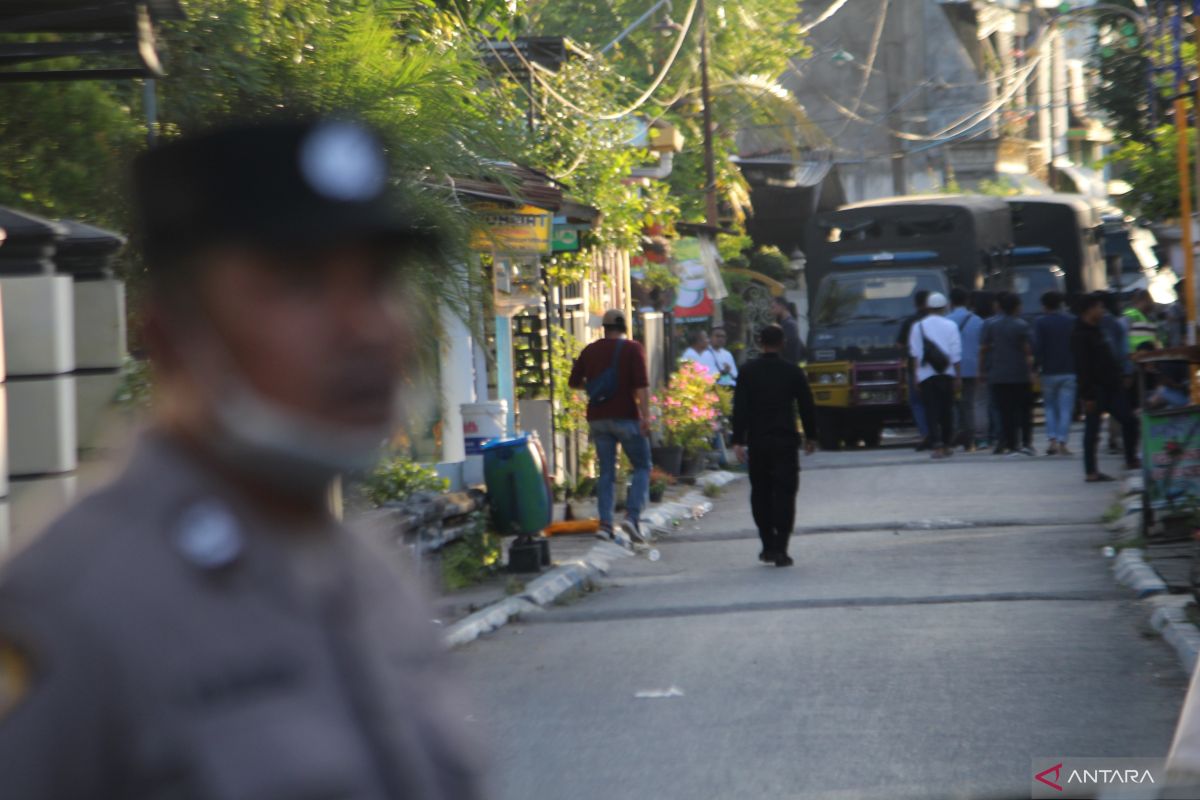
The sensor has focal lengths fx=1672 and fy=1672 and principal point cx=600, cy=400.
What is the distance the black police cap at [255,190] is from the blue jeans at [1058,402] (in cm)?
1915

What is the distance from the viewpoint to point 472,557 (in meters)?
12.8

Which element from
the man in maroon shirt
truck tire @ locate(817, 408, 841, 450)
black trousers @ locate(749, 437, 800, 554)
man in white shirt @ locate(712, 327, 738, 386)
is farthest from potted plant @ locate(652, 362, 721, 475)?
black trousers @ locate(749, 437, 800, 554)

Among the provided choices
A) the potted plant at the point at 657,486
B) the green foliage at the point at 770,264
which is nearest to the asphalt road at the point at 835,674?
the potted plant at the point at 657,486

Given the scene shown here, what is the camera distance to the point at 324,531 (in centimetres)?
167

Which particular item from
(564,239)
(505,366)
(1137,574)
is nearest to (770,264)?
(564,239)

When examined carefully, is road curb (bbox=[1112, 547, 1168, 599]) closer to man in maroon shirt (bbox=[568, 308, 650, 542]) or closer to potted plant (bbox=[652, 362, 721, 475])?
man in maroon shirt (bbox=[568, 308, 650, 542])

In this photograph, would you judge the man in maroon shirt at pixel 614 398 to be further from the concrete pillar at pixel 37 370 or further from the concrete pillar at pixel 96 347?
the concrete pillar at pixel 37 370

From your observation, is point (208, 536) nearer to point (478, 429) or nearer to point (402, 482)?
point (402, 482)

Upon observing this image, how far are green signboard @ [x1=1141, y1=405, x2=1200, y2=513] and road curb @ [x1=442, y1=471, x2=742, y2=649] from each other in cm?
432

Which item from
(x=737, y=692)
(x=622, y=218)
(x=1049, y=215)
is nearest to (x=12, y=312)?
(x=737, y=692)

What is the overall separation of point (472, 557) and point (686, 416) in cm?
860

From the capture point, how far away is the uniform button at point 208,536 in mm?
1500

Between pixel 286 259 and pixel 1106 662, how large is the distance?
7915mm

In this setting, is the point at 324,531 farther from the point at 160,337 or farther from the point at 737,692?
the point at 737,692
